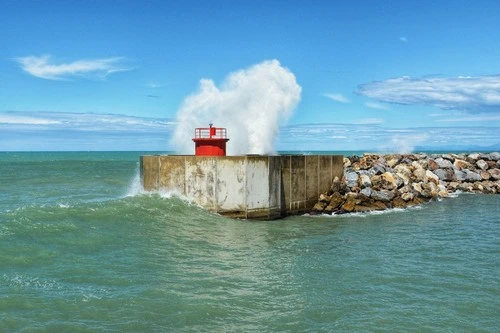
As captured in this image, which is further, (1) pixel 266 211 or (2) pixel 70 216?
(1) pixel 266 211

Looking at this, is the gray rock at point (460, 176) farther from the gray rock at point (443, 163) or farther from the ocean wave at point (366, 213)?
the ocean wave at point (366, 213)

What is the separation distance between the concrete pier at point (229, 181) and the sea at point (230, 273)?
447mm

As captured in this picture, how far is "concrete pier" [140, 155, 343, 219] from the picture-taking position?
15109 millimetres

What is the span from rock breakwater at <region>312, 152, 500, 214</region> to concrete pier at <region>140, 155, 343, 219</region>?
8.10 feet

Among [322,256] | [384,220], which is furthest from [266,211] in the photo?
[322,256]

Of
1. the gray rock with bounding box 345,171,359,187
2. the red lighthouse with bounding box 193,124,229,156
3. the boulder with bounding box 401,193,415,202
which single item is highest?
the red lighthouse with bounding box 193,124,229,156

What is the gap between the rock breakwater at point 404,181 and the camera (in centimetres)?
1870

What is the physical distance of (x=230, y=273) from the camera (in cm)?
902

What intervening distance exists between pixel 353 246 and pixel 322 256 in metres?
1.52

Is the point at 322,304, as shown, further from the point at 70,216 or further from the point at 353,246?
the point at 70,216

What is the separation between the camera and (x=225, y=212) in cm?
1509

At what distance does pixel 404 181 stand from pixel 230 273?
14454 millimetres

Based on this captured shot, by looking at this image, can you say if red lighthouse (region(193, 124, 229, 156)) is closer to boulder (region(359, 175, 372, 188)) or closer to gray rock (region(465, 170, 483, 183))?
boulder (region(359, 175, 372, 188))

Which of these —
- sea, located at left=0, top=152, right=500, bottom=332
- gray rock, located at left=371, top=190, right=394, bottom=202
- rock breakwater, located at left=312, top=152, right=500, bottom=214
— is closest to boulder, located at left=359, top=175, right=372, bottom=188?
rock breakwater, located at left=312, top=152, right=500, bottom=214
